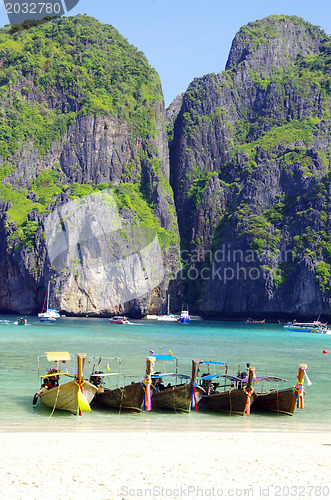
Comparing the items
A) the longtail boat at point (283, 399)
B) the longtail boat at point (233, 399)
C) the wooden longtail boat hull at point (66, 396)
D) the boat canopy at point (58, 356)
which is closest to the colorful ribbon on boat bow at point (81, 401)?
the wooden longtail boat hull at point (66, 396)

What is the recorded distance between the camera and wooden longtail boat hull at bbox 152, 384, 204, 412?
24578 mm

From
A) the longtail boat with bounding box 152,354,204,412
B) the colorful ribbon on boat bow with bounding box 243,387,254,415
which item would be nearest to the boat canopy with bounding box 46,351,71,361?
the longtail boat with bounding box 152,354,204,412

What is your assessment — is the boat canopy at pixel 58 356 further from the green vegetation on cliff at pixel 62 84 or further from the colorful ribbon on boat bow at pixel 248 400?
the green vegetation on cliff at pixel 62 84

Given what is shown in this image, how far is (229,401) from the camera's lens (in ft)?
80.8

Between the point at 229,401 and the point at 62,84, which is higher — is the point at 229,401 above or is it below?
below

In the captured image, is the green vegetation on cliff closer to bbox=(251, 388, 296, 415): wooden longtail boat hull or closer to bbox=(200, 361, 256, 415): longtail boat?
bbox=(200, 361, 256, 415): longtail boat

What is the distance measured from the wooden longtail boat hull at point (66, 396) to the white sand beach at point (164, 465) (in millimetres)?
3740

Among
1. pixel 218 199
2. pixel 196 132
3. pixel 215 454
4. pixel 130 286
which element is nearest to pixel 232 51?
pixel 196 132

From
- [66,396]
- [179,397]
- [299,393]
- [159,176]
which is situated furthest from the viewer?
[159,176]

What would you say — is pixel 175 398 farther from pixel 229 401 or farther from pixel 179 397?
pixel 229 401

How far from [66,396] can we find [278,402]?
28.8ft

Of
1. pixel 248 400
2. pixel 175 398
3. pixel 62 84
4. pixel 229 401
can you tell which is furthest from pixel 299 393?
pixel 62 84

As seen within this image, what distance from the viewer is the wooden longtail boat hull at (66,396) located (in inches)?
930

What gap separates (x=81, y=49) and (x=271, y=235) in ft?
252
